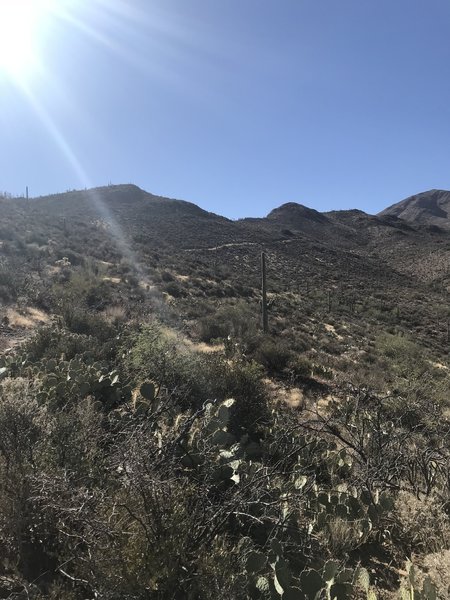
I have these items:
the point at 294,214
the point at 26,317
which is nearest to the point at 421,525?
the point at 26,317

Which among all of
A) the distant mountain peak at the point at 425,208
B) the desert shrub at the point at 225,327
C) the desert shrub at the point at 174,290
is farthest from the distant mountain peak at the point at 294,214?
the desert shrub at the point at 225,327

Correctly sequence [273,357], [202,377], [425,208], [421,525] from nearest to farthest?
1. [421,525]
2. [202,377]
3. [273,357]
4. [425,208]

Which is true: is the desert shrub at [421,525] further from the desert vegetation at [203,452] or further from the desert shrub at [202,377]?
the desert shrub at [202,377]

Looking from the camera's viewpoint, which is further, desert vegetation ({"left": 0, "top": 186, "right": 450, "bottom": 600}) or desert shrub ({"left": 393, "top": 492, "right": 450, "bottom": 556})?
desert shrub ({"left": 393, "top": 492, "right": 450, "bottom": 556})

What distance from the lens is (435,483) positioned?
Result: 5.79m

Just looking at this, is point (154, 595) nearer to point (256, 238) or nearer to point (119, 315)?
point (119, 315)

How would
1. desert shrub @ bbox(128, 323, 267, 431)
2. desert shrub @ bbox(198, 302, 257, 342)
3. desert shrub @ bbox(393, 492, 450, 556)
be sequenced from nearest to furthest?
desert shrub @ bbox(393, 492, 450, 556)
desert shrub @ bbox(128, 323, 267, 431)
desert shrub @ bbox(198, 302, 257, 342)

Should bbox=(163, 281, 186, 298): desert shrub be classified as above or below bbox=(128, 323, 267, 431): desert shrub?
above

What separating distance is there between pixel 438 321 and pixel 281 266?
58.0 feet

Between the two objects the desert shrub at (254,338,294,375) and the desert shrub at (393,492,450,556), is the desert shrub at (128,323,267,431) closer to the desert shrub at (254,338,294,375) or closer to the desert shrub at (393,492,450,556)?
the desert shrub at (393,492,450,556)

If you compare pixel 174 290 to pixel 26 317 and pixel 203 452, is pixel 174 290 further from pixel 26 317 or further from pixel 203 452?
pixel 203 452

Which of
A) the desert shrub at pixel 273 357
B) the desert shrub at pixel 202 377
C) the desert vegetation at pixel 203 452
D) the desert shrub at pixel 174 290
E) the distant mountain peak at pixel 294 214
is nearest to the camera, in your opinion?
the desert vegetation at pixel 203 452

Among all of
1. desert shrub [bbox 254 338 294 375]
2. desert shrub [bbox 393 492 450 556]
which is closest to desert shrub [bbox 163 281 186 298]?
desert shrub [bbox 254 338 294 375]

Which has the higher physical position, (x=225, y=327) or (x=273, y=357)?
(x=225, y=327)
